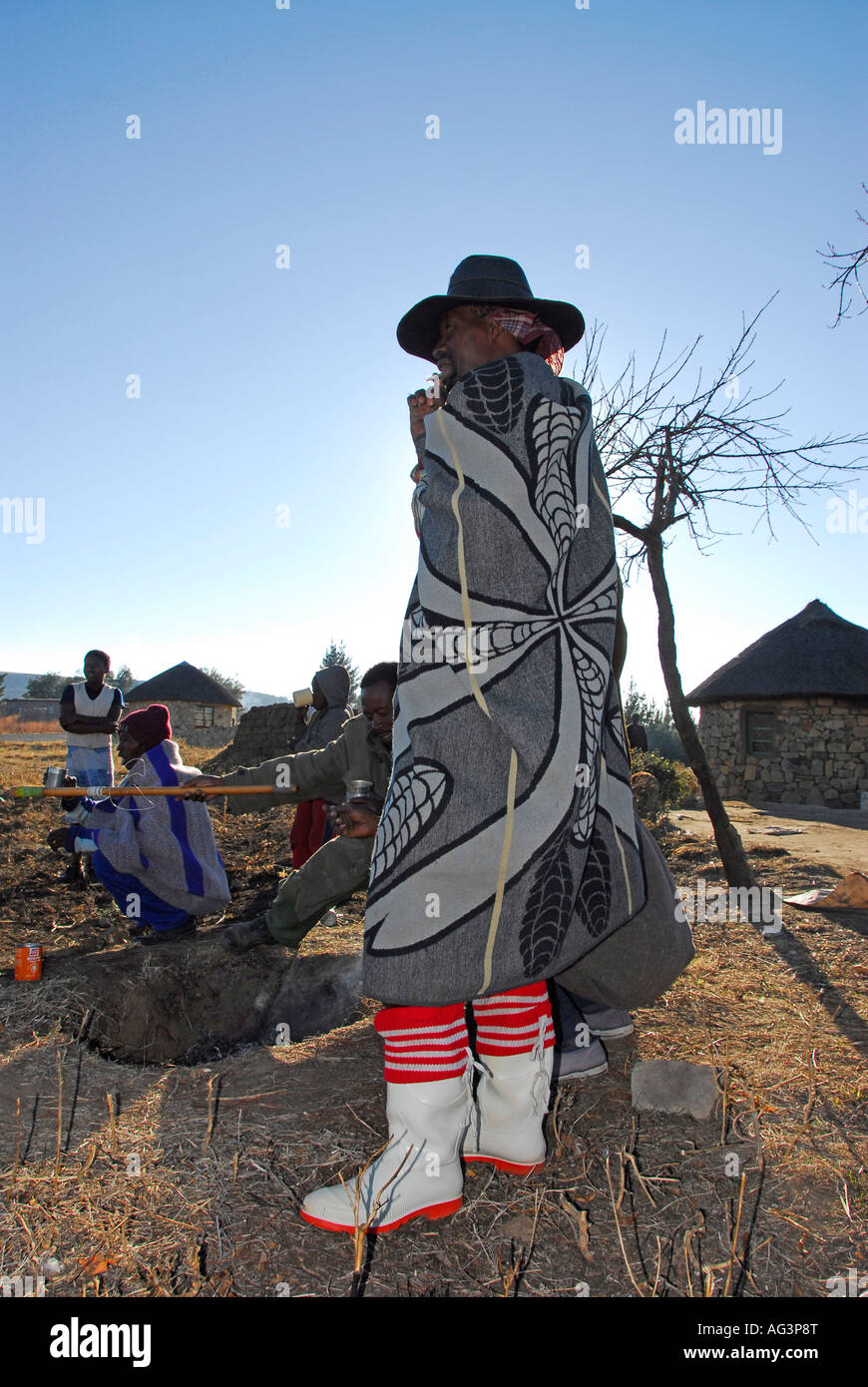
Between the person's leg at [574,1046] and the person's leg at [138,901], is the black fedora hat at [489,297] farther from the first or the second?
the person's leg at [138,901]

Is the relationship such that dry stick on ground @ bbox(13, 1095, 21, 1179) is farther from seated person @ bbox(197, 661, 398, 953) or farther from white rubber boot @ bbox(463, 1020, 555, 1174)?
seated person @ bbox(197, 661, 398, 953)

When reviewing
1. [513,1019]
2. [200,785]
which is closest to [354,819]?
[513,1019]

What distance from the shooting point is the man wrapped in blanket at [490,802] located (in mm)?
1634

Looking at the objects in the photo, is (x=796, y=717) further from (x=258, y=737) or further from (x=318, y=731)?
(x=318, y=731)

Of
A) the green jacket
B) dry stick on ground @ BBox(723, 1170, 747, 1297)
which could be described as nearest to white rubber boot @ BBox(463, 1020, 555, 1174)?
dry stick on ground @ BBox(723, 1170, 747, 1297)

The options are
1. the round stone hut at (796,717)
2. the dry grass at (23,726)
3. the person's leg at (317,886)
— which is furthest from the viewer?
the dry grass at (23,726)

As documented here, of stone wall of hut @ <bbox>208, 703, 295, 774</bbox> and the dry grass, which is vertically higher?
stone wall of hut @ <bbox>208, 703, 295, 774</bbox>

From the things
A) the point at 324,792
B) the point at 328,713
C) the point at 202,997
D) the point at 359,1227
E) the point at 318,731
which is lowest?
the point at 202,997

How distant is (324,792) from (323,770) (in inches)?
8.0

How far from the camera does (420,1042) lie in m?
1.67

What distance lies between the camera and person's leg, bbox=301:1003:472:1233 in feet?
5.41

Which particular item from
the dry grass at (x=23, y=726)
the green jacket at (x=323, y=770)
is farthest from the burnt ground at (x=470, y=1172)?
the dry grass at (x=23, y=726)

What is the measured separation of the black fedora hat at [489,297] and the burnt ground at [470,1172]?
1.99 metres
